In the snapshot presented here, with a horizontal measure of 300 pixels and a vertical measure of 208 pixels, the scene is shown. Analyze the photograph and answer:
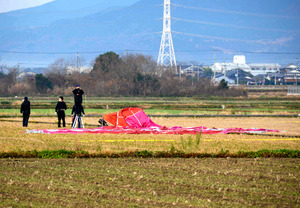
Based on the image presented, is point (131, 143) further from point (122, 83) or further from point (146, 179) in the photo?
point (122, 83)

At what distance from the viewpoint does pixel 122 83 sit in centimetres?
8225

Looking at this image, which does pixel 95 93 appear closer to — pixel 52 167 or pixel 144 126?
pixel 144 126

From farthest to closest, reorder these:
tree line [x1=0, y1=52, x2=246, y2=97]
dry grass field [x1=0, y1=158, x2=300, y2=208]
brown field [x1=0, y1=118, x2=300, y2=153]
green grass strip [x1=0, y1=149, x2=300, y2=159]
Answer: tree line [x1=0, y1=52, x2=246, y2=97]
brown field [x1=0, y1=118, x2=300, y2=153]
green grass strip [x1=0, y1=149, x2=300, y2=159]
dry grass field [x1=0, y1=158, x2=300, y2=208]

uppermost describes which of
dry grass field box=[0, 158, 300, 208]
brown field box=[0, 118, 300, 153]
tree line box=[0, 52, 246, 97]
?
tree line box=[0, 52, 246, 97]

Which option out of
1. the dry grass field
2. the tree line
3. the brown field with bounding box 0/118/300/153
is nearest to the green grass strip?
the brown field with bounding box 0/118/300/153

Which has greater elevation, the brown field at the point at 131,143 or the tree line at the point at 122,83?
the tree line at the point at 122,83

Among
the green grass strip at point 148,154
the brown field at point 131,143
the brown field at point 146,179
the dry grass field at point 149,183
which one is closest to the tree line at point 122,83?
the brown field at point 131,143

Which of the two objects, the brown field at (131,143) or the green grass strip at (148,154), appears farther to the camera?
the brown field at (131,143)

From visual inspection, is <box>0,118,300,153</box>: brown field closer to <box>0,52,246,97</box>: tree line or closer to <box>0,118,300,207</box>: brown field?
<box>0,118,300,207</box>: brown field

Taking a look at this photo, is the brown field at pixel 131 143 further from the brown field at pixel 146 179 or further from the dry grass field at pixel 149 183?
the dry grass field at pixel 149 183

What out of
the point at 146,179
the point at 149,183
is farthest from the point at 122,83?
the point at 149,183

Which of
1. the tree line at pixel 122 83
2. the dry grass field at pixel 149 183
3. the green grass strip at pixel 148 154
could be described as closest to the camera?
the dry grass field at pixel 149 183

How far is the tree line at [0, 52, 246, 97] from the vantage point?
81125 mm

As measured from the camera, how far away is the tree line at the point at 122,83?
8112 centimetres
